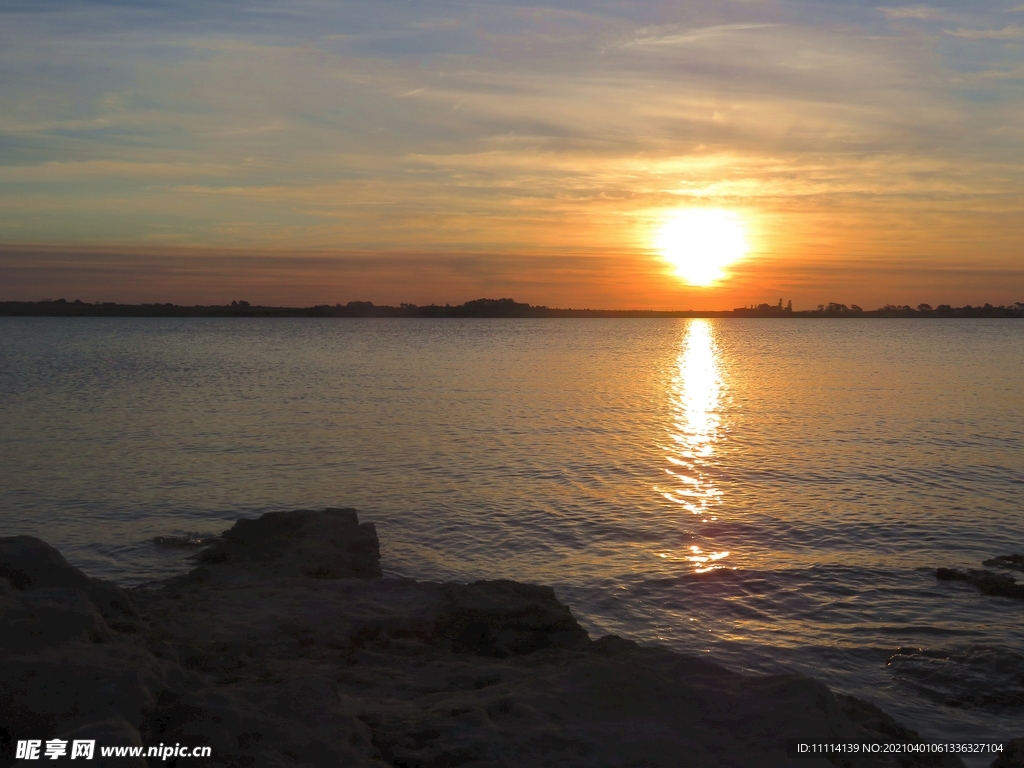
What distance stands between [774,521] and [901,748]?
10891 mm

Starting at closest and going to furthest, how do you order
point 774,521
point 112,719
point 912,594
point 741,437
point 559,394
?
point 112,719 → point 912,594 → point 774,521 → point 741,437 → point 559,394

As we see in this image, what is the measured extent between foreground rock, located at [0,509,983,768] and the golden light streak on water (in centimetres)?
645

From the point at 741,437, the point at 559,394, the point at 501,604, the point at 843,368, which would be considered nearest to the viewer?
the point at 501,604

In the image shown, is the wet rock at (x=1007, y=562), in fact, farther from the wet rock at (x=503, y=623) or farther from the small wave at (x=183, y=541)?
the small wave at (x=183, y=541)

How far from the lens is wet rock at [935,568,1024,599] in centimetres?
1228

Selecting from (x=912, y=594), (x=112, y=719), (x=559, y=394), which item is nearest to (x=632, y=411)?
(x=559, y=394)

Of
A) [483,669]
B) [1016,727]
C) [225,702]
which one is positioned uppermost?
[225,702]

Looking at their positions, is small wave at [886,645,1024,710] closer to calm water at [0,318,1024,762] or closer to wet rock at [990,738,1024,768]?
calm water at [0,318,1024,762]

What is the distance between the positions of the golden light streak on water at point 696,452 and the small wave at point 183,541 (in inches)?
371

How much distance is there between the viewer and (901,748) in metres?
6.48

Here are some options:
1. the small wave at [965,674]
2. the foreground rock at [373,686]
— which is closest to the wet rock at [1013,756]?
the foreground rock at [373,686]

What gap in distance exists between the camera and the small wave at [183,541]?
1468 centimetres

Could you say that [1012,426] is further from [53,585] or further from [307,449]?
[53,585]

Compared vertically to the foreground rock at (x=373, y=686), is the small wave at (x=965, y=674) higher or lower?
lower
